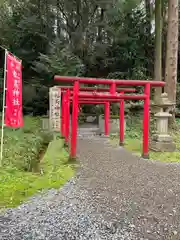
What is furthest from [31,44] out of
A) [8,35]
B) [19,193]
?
[19,193]

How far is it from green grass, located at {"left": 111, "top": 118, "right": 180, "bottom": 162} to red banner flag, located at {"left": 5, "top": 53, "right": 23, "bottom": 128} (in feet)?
9.92

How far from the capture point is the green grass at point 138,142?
19.6 feet

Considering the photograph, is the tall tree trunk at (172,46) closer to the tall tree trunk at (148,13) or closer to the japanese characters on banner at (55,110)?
the japanese characters on banner at (55,110)

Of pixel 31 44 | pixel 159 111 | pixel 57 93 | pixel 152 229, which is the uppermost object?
pixel 31 44

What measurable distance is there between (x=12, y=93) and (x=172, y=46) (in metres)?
6.87

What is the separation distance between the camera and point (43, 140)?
24.8ft

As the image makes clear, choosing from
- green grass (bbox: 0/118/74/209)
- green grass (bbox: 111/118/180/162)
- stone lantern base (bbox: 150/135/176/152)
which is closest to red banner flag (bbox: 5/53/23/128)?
green grass (bbox: 0/118/74/209)

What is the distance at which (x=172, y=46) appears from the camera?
9.50 meters

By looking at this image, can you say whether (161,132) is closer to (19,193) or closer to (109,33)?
(19,193)

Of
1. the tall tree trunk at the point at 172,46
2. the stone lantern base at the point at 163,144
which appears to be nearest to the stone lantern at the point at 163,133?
the stone lantern base at the point at 163,144

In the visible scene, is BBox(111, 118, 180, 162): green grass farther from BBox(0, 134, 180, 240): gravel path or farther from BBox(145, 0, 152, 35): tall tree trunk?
BBox(145, 0, 152, 35): tall tree trunk

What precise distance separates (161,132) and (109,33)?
9970 mm

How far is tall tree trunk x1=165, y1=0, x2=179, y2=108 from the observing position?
929cm

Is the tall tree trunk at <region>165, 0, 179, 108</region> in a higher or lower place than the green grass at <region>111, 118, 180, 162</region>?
higher
